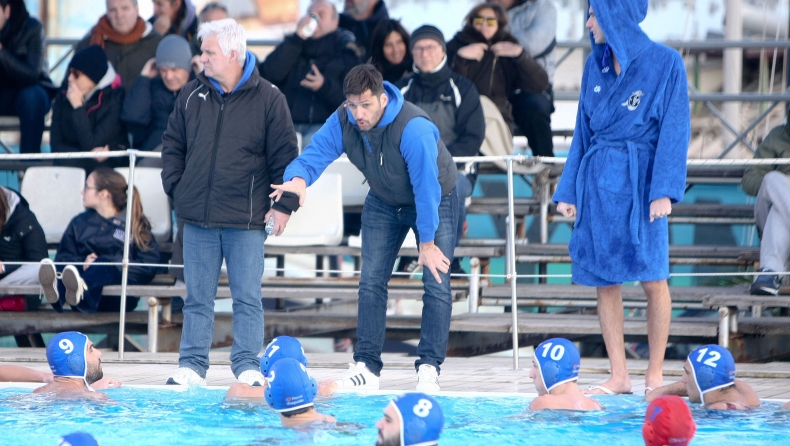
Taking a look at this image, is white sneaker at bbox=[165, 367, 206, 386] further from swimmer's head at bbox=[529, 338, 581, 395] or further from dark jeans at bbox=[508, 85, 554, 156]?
dark jeans at bbox=[508, 85, 554, 156]

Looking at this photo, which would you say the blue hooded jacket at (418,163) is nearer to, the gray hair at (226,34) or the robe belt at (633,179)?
the gray hair at (226,34)

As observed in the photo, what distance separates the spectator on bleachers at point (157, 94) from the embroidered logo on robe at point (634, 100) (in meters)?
4.50

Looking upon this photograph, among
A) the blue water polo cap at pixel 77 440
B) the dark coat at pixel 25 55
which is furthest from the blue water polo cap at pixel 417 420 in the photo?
the dark coat at pixel 25 55

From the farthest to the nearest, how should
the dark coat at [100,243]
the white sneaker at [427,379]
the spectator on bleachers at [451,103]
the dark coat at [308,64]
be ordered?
1. the dark coat at [308,64]
2. the spectator on bleachers at [451,103]
3. the dark coat at [100,243]
4. the white sneaker at [427,379]

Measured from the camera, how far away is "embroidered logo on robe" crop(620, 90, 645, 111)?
5.37 m

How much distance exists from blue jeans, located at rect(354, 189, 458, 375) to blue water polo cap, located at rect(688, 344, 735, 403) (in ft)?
4.46

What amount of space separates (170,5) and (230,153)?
15.1 ft

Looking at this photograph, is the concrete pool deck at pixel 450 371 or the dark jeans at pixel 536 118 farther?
the dark jeans at pixel 536 118

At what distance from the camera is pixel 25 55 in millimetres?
9477

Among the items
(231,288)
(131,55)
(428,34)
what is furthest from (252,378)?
(131,55)

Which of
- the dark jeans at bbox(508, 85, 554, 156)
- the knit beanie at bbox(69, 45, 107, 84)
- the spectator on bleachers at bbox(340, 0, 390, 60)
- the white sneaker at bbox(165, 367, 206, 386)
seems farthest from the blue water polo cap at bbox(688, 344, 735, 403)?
the knit beanie at bbox(69, 45, 107, 84)

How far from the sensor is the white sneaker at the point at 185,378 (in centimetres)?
568

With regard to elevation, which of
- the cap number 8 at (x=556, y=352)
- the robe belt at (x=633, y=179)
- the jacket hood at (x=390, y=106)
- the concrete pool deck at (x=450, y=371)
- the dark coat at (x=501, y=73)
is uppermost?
the dark coat at (x=501, y=73)

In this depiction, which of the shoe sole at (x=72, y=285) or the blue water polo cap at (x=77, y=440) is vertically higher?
the shoe sole at (x=72, y=285)
